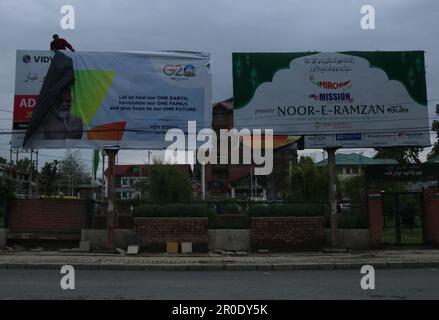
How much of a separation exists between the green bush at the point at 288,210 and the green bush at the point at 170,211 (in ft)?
6.26

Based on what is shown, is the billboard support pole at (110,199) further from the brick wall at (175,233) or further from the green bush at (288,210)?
the green bush at (288,210)

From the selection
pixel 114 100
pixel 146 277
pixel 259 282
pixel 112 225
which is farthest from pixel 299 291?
pixel 114 100

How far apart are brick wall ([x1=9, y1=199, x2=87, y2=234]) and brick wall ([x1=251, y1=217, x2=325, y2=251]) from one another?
6474 millimetres

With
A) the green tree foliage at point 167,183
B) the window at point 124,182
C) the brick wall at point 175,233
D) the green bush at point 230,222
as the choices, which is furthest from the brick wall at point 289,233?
the window at point 124,182

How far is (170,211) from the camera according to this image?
19.5 m

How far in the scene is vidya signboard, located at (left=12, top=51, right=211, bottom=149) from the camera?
19984mm

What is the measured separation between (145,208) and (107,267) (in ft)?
15.3

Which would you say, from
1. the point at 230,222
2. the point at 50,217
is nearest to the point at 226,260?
the point at 230,222

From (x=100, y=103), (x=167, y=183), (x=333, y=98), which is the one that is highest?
(x=333, y=98)

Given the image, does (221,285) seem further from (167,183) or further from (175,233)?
(167,183)

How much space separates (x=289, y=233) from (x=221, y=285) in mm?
7950

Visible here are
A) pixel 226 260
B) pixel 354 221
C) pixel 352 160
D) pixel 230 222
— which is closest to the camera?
pixel 226 260

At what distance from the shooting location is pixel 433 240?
1938 cm

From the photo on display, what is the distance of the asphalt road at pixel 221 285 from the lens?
10.0 m
